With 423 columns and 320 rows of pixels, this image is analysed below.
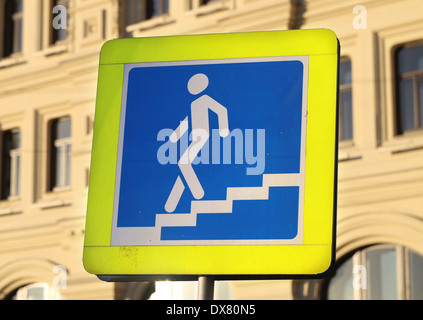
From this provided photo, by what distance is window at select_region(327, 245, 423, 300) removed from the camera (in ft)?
47.4

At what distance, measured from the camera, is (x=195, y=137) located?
3373 millimetres

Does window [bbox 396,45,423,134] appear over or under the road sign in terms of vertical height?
over

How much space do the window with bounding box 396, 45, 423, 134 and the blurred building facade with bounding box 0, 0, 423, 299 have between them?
17 mm

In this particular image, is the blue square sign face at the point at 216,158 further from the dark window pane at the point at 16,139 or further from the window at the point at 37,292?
the dark window pane at the point at 16,139

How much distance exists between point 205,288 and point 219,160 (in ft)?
1.39

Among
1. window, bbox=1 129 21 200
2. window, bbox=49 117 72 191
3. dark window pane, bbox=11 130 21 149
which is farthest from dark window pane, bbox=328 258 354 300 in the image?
dark window pane, bbox=11 130 21 149

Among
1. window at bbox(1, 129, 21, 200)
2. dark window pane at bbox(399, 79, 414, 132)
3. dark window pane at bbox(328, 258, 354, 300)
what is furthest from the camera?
window at bbox(1, 129, 21, 200)

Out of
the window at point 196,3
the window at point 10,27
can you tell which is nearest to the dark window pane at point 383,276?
the window at point 196,3

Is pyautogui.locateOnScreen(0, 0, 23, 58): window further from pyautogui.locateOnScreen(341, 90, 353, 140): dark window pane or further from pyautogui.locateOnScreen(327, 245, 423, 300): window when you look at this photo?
pyautogui.locateOnScreen(327, 245, 423, 300): window

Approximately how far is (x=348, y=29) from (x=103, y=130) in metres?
12.5

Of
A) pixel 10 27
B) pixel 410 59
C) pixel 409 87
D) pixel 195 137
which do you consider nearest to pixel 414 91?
pixel 409 87

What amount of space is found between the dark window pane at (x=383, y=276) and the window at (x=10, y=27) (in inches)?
362

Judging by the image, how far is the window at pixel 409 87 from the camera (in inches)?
583

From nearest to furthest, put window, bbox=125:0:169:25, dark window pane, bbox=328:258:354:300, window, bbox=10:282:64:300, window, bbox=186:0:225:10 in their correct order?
dark window pane, bbox=328:258:354:300 → window, bbox=186:0:225:10 → window, bbox=10:282:64:300 → window, bbox=125:0:169:25
